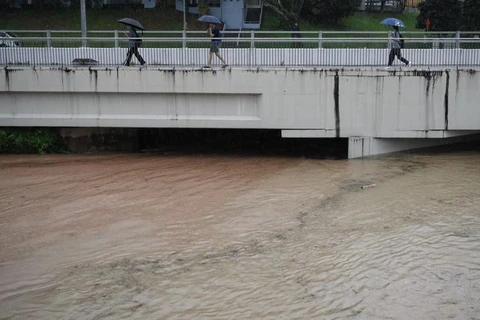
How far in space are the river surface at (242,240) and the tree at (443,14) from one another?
61.3ft

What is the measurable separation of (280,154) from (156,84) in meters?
4.73

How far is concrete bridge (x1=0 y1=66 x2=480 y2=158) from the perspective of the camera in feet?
57.6

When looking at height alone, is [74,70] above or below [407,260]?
above

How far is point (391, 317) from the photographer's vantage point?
25.7 feet

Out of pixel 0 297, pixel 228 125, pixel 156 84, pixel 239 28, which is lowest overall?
pixel 0 297

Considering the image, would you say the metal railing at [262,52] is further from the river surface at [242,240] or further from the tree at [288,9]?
the tree at [288,9]

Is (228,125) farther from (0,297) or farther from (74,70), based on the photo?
(0,297)

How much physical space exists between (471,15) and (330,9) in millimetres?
13320

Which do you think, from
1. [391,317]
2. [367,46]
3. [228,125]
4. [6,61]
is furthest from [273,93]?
[391,317]

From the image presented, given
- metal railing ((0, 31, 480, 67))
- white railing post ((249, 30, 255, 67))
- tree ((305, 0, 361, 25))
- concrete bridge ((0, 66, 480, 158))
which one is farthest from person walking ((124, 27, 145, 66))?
tree ((305, 0, 361, 25))

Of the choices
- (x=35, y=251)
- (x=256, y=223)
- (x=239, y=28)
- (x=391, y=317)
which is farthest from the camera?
(x=239, y=28)

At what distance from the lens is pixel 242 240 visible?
1098 cm

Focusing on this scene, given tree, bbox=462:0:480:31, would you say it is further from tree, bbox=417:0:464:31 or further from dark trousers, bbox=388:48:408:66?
dark trousers, bbox=388:48:408:66

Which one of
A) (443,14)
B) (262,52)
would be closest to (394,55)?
(262,52)
